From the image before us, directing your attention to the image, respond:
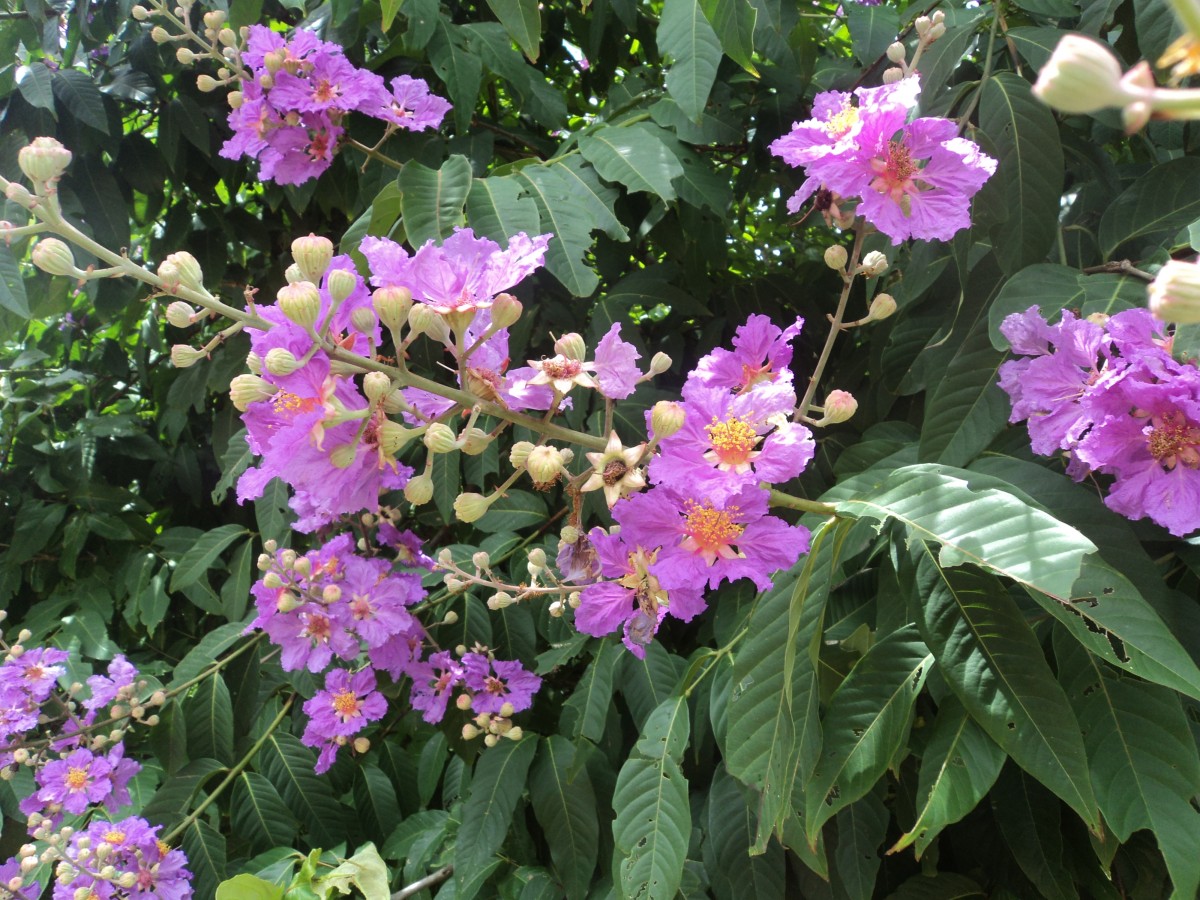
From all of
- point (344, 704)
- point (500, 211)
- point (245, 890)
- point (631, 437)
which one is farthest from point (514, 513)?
point (245, 890)

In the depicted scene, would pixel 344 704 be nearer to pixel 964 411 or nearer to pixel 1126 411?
pixel 964 411

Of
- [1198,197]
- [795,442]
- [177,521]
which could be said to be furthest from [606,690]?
[177,521]

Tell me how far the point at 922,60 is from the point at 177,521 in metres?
2.23

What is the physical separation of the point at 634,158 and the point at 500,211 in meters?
0.28

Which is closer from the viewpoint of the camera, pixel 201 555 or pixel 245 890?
pixel 245 890

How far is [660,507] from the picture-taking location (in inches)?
38.0

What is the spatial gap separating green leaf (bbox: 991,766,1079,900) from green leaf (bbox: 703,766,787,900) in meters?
0.31

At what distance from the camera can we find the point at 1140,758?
932 mm

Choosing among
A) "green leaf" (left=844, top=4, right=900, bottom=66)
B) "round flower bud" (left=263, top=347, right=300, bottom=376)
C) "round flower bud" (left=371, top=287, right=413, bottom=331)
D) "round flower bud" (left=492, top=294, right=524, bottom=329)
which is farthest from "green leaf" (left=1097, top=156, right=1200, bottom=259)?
"round flower bud" (left=263, top=347, right=300, bottom=376)

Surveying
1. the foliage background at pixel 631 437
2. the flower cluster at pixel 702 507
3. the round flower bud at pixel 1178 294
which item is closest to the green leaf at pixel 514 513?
the foliage background at pixel 631 437

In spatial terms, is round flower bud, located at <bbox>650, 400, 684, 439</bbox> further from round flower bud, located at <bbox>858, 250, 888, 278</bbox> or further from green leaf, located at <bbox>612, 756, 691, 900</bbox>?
green leaf, located at <bbox>612, 756, 691, 900</bbox>

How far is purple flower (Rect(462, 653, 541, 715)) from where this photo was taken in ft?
5.50

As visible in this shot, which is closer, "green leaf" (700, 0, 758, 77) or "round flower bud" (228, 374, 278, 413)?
"round flower bud" (228, 374, 278, 413)

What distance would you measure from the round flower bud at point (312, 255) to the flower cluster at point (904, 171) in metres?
0.59
